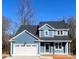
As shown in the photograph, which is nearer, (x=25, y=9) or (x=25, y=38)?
(x=25, y=9)

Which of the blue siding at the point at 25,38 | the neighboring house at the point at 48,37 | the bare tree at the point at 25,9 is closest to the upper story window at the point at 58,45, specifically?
the neighboring house at the point at 48,37

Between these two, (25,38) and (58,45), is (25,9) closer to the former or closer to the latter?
(25,38)

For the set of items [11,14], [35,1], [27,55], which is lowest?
[27,55]

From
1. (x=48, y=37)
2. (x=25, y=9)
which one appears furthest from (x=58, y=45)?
(x=25, y=9)

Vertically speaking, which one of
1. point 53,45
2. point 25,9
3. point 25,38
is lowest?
point 53,45

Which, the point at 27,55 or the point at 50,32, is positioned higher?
the point at 50,32

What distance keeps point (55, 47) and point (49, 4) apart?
16.6 ft

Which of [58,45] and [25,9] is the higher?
[25,9]

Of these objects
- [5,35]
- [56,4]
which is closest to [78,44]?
[56,4]

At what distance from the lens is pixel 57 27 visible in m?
8.20

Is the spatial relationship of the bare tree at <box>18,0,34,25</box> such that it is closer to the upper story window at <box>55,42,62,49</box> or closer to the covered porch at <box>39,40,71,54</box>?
the covered porch at <box>39,40,71,54</box>

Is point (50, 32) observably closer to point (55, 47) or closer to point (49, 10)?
point (55, 47)

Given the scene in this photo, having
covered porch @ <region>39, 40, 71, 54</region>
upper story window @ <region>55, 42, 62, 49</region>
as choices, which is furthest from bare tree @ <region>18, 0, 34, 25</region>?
upper story window @ <region>55, 42, 62, 49</region>

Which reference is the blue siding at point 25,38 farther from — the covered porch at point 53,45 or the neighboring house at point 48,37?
the covered porch at point 53,45
